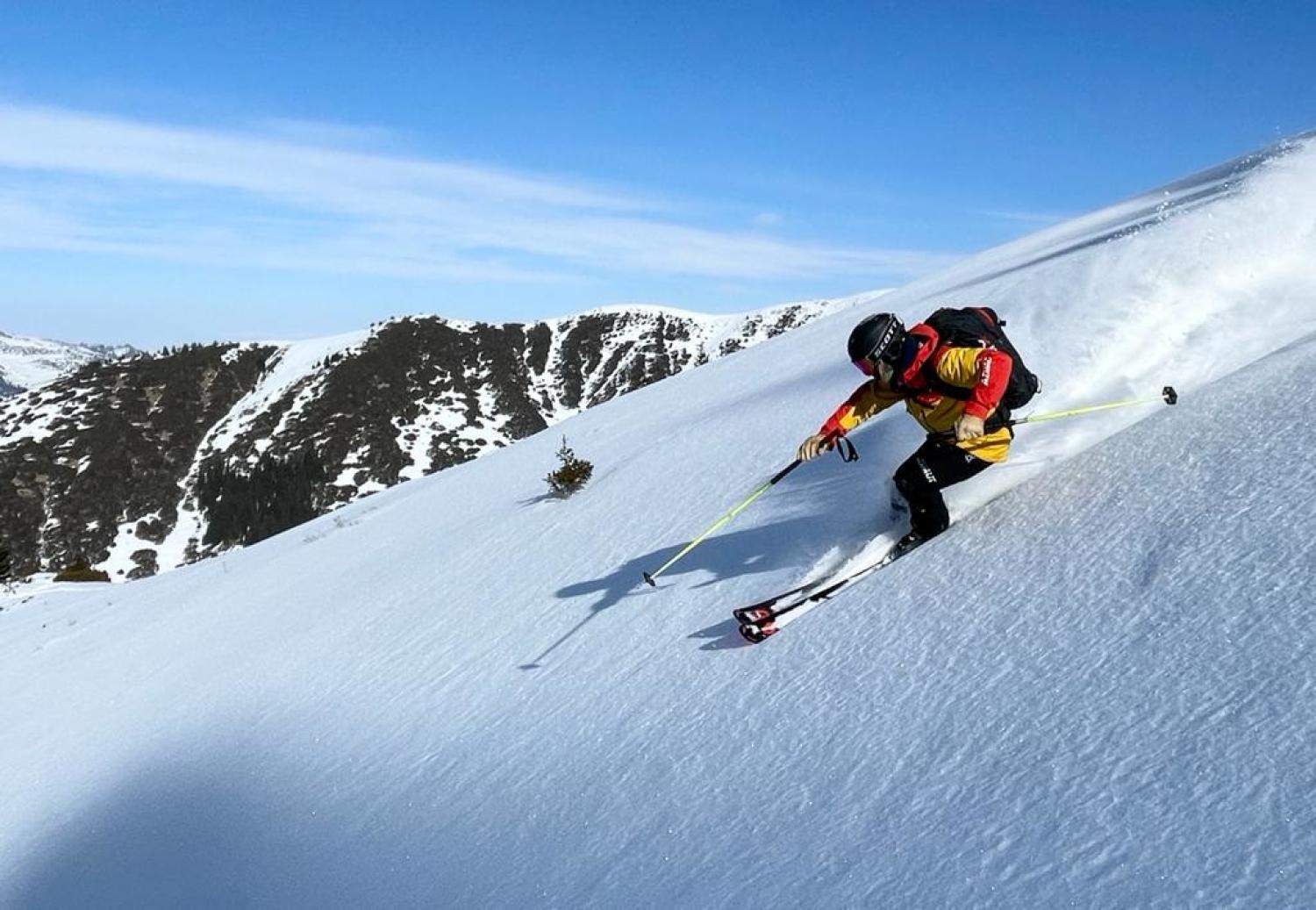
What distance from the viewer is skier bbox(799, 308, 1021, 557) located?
4.96 meters

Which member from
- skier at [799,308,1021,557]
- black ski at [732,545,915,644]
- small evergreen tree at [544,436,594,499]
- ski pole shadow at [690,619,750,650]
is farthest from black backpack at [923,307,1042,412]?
small evergreen tree at [544,436,594,499]

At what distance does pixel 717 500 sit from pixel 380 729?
323 cm

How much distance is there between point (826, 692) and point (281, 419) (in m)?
135

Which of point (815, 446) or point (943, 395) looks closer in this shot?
point (943, 395)

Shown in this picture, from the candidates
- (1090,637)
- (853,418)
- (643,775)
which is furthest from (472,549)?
(1090,637)

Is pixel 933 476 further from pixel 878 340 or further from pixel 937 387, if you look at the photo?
pixel 878 340

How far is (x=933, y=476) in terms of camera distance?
16.9 feet

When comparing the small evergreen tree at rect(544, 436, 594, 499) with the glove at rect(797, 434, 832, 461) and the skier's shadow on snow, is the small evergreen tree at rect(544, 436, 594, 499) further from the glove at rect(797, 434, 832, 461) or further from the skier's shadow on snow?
the glove at rect(797, 434, 832, 461)

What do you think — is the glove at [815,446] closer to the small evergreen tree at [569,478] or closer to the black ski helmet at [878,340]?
the black ski helmet at [878,340]

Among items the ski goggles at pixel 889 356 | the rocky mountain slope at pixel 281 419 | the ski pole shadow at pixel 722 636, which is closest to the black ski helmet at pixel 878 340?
the ski goggles at pixel 889 356

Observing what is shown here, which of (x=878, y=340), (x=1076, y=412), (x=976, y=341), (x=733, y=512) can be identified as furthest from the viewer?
(x=733, y=512)

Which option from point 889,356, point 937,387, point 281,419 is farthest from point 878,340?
point 281,419

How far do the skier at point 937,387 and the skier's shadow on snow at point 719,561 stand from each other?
2.54 ft

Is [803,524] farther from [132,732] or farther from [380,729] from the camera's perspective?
[132,732]
